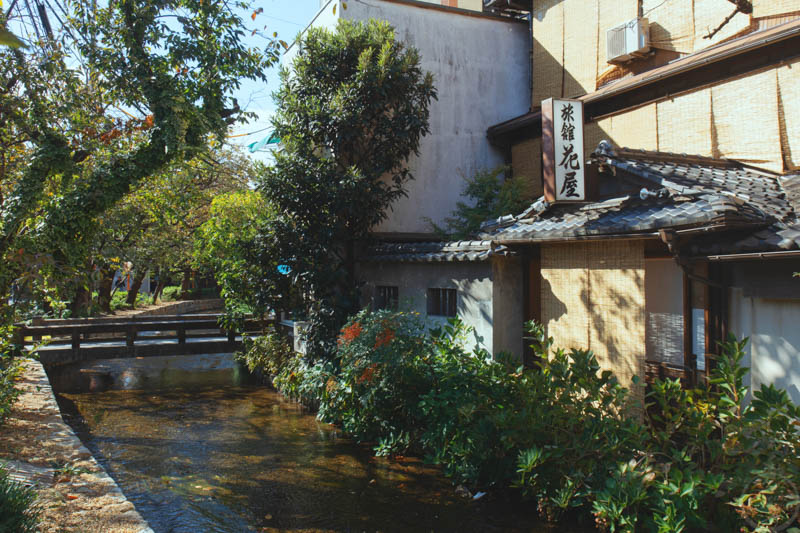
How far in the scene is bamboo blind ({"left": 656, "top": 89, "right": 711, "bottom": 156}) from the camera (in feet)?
34.6

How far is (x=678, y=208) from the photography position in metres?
7.25

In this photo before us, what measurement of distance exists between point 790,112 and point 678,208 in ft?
12.8

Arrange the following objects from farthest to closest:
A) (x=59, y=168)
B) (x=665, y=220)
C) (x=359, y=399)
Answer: (x=359, y=399) → (x=59, y=168) → (x=665, y=220)

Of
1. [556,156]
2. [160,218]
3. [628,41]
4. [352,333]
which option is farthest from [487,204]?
[160,218]

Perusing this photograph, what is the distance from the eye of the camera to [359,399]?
9758 mm

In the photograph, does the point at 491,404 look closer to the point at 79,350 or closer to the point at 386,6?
the point at 386,6

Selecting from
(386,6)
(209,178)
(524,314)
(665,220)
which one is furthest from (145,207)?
(665,220)

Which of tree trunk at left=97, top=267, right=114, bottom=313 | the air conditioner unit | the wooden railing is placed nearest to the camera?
the air conditioner unit

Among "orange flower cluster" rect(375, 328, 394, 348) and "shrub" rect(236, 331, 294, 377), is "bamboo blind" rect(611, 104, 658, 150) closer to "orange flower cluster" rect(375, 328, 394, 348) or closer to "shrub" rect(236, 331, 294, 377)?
"orange flower cluster" rect(375, 328, 394, 348)

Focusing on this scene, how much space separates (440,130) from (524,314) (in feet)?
21.3

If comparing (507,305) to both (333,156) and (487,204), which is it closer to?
(487,204)

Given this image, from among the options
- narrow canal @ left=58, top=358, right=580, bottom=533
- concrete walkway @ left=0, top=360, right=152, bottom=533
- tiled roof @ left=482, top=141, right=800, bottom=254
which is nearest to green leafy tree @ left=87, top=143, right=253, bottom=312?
narrow canal @ left=58, top=358, right=580, bottom=533

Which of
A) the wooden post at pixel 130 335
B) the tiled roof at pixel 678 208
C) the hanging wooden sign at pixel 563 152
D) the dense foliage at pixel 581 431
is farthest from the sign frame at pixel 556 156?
the wooden post at pixel 130 335

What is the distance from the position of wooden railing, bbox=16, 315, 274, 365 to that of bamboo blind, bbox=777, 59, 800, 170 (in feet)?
41.6
